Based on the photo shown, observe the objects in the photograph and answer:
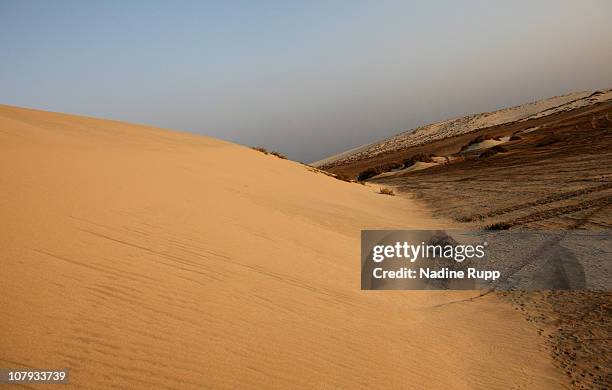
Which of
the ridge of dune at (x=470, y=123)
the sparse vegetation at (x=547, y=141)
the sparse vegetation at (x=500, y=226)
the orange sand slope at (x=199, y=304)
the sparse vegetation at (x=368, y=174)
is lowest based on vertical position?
the orange sand slope at (x=199, y=304)

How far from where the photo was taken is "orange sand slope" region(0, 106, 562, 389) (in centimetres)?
260

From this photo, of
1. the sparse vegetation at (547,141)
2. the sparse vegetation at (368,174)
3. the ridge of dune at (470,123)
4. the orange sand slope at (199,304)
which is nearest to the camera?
the orange sand slope at (199,304)

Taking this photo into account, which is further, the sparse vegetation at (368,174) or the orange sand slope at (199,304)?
the sparse vegetation at (368,174)

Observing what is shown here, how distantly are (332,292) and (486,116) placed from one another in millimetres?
55052

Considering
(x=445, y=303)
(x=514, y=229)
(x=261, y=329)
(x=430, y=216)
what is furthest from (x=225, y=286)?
(x=430, y=216)

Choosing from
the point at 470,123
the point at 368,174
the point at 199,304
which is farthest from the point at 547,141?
the point at 470,123

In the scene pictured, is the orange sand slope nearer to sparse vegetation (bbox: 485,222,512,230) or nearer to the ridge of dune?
sparse vegetation (bbox: 485,222,512,230)

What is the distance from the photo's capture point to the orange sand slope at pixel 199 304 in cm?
260

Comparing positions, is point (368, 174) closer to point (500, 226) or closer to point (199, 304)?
point (500, 226)

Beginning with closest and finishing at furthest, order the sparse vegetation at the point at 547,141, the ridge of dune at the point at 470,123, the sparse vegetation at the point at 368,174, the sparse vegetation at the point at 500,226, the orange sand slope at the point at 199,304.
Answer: the orange sand slope at the point at 199,304, the sparse vegetation at the point at 500,226, the sparse vegetation at the point at 547,141, the sparse vegetation at the point at 368,174, the ridge of dune at the point at 470,123

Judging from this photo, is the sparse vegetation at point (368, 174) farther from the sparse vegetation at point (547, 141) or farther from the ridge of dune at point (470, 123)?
the ridge of dune at point (470, 123)

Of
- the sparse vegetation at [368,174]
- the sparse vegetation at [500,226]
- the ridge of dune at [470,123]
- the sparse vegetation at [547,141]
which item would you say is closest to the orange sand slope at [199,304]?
the sparse vegetation at [500,226]

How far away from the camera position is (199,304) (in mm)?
3301

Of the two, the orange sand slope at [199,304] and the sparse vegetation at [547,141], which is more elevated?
the sparse vegetation at [547,141]
